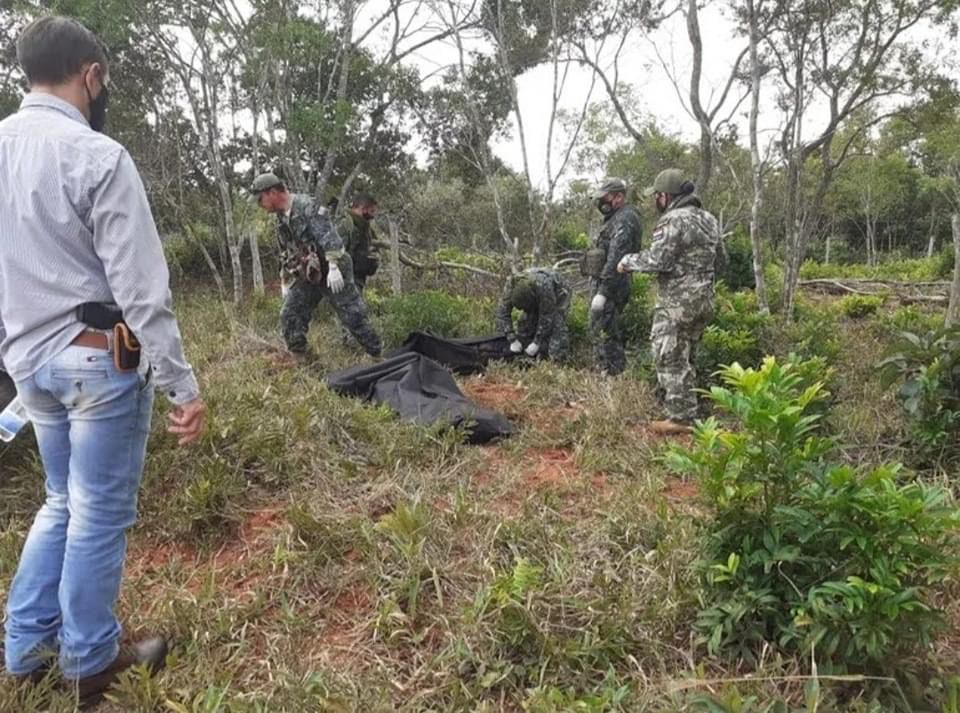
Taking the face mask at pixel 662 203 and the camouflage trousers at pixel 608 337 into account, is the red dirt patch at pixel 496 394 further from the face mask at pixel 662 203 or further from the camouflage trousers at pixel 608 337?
the face mask at pixel 662 203

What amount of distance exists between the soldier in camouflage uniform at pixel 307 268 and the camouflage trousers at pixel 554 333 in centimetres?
130

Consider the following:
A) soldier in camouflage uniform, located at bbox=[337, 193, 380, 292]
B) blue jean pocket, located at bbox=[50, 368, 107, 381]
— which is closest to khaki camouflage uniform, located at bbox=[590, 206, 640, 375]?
soldier in camouflage uniform, located at bbox=[337, 193, 380, 292]

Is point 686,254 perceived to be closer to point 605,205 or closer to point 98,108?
point 605,205

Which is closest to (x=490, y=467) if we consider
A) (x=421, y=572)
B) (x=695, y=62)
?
(x=421, y=572)

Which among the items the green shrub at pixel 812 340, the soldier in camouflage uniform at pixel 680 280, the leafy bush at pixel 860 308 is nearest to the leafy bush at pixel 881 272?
the leafy bush at pixel 860 308

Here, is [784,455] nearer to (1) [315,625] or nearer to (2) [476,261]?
(1) [315,625]

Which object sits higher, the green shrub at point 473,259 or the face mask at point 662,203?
the face mask at point 662,203

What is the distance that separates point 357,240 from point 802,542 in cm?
593

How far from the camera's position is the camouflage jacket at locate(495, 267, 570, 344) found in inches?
229

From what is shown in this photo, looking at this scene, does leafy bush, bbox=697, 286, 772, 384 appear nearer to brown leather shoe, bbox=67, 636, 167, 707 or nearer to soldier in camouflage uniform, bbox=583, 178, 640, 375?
soldier in camouflage uniform, bbox=583, 178, 640, 375

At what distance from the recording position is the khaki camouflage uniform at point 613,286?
5.41 m

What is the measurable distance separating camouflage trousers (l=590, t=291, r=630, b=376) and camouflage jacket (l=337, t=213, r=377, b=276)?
265cm

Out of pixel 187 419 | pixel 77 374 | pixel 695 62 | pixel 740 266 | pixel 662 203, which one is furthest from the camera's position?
pixel 740 266

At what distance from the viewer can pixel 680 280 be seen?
14.8 ft
